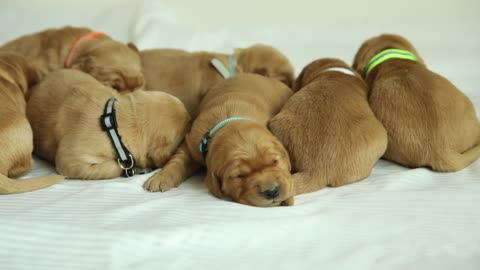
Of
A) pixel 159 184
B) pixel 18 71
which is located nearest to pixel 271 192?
pixel 159 184

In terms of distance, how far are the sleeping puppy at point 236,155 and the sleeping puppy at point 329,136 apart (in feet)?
0.46

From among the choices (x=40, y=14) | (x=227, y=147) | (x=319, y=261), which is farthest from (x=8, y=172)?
(x=40, y=14)

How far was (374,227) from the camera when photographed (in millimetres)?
2258

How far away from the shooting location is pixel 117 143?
9.59ft

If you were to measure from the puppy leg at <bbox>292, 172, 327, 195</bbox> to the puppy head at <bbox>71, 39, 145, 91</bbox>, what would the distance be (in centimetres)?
149

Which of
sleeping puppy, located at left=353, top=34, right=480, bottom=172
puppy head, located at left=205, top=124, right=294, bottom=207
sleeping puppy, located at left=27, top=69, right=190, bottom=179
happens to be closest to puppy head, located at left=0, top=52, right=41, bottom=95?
sleeping puppy, located at left=27, top=69, right=190, bottom=179

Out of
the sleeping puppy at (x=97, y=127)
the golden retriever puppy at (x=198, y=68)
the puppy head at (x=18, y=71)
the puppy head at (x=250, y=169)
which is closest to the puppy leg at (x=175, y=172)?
the sleeping puppy at (x=97, y=127)

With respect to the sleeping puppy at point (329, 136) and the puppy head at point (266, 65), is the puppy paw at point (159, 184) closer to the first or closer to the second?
the sleeping puppy at point (329, 136)

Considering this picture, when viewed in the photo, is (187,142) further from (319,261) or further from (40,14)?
(40,14)

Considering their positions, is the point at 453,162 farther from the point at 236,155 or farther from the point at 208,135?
the point at 208,135

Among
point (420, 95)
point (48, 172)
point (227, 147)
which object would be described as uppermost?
point (420, 95)

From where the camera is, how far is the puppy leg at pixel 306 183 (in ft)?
8.73

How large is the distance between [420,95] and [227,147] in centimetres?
112

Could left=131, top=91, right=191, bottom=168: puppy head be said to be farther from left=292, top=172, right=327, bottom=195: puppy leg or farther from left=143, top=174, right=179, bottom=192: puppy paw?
left=292, top=172, right=327, bottom=195: puppy leg
